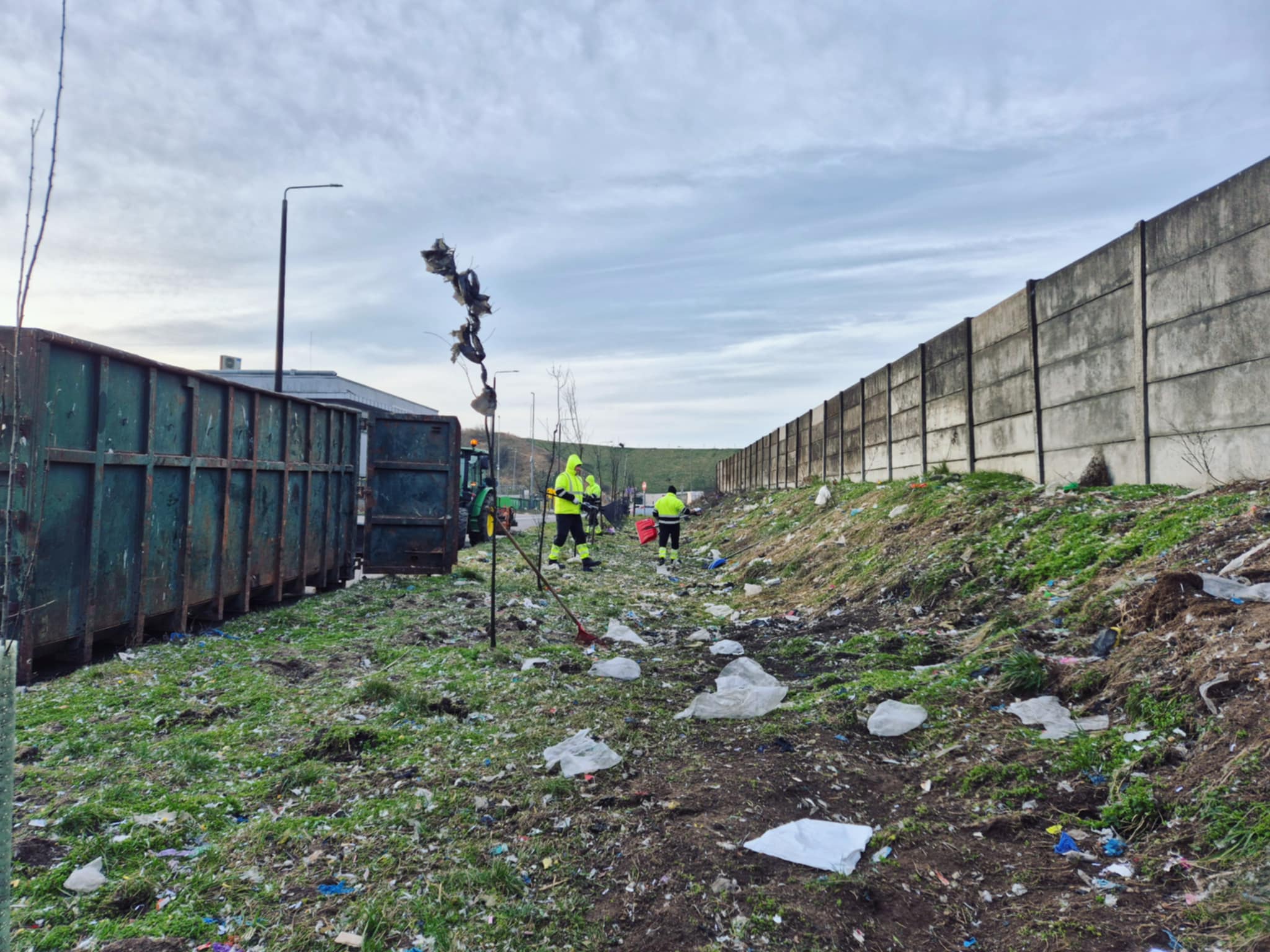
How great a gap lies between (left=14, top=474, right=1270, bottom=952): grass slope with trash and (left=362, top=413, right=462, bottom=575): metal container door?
9.26ft

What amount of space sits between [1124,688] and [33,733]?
5.12m

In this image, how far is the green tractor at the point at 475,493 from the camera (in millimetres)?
12562

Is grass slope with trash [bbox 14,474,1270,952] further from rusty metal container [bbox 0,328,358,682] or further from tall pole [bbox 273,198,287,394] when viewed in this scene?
tall pole [bbox 273,198,287,394]

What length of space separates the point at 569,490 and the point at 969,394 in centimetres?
563

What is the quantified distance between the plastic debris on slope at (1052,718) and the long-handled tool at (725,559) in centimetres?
888

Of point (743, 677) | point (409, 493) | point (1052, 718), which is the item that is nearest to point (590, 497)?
point (409, 493)

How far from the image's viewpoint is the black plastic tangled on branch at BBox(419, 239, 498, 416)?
5.29 meters

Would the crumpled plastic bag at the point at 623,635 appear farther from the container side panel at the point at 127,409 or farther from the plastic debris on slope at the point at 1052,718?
the container side panel at the point at 127,409

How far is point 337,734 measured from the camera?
3684 millimetres

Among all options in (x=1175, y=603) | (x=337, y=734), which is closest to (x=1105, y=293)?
(x=1175, y=603)

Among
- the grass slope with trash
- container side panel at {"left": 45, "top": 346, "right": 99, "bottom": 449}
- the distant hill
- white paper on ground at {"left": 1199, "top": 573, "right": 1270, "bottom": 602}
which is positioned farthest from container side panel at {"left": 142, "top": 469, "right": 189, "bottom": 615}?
the distant hill

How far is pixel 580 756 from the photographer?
3.58 meters

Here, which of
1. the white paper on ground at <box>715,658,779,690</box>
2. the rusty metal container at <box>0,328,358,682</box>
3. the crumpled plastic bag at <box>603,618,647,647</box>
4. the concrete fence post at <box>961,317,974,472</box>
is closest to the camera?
the rusty metal container at <box>0,328,358,682</box>

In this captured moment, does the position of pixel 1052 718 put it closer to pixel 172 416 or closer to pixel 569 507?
pixel 172 416
